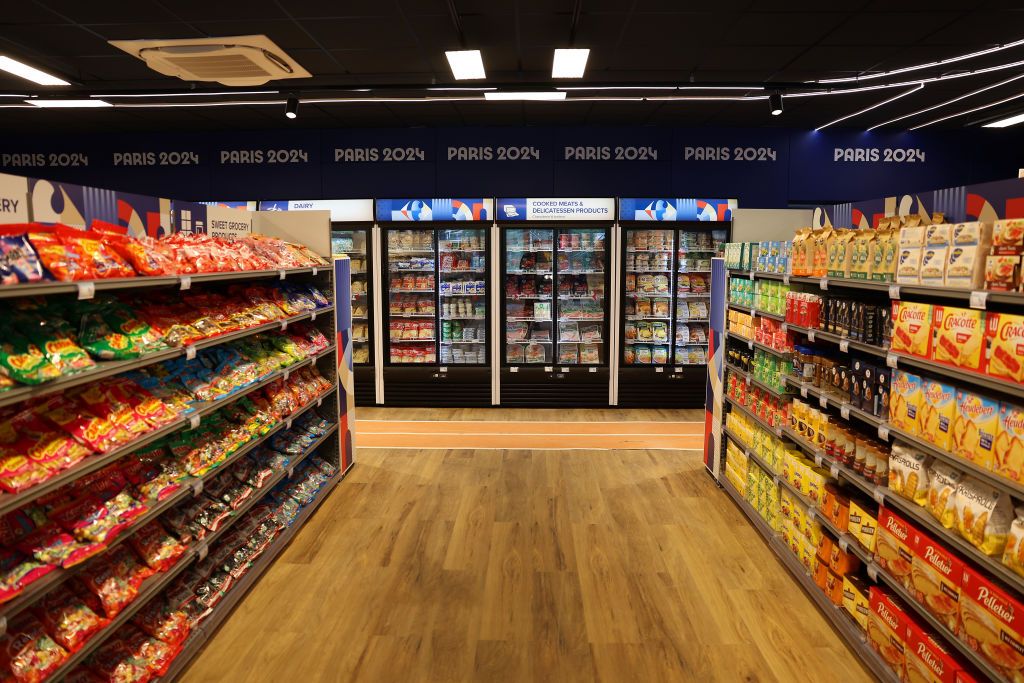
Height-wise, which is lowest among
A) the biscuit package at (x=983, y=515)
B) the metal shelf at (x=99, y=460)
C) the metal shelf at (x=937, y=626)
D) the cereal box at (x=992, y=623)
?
the metal shelf at (x=937, y=626)

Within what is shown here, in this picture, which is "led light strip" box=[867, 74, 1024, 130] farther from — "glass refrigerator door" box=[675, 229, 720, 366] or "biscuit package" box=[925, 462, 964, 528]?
"biscuit package" box=[925, 462, 964, 528]

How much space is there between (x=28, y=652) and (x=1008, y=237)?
3.78 metres

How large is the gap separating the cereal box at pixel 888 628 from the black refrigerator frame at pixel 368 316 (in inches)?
246

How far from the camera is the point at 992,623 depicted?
2320 mm

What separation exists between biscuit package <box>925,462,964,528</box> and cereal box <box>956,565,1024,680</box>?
0.69 feet

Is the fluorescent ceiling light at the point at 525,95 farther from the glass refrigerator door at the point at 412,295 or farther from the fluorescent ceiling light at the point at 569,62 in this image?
the glass refrigerator door at the point at 412,295

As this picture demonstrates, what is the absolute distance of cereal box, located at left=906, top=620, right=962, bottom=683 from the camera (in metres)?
2.53

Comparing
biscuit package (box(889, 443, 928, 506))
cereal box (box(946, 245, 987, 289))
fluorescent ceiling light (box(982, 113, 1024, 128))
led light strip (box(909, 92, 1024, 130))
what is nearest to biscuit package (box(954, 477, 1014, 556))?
biscuit package (box(889, 443, 928, 506))

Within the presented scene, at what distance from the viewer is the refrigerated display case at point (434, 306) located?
7.94 metres

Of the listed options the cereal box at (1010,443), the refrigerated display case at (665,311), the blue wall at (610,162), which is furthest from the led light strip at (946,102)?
the cereal box at (1010,443)

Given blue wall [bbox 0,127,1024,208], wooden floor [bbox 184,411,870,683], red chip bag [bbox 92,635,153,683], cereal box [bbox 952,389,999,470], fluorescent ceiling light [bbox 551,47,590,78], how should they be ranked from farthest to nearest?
blue wall [bbox 0,127,1024,208], fluorescent ceiling light [bbox 551,47,590,78], wooden floor [bbox 184,411,870,683], red chip bag [bbox 92,635,153,683], cereal box [bbox 952,389,999,470]

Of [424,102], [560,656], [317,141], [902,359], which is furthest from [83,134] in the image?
[902,359]

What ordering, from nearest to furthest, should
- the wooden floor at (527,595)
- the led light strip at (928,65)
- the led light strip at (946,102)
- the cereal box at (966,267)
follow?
the cereal box at (966,267) < the wooden floor at (527,595) < the led light strip at (928,65) < the led light strip at (946,102)

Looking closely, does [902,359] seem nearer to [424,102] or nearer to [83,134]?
[424,102]
